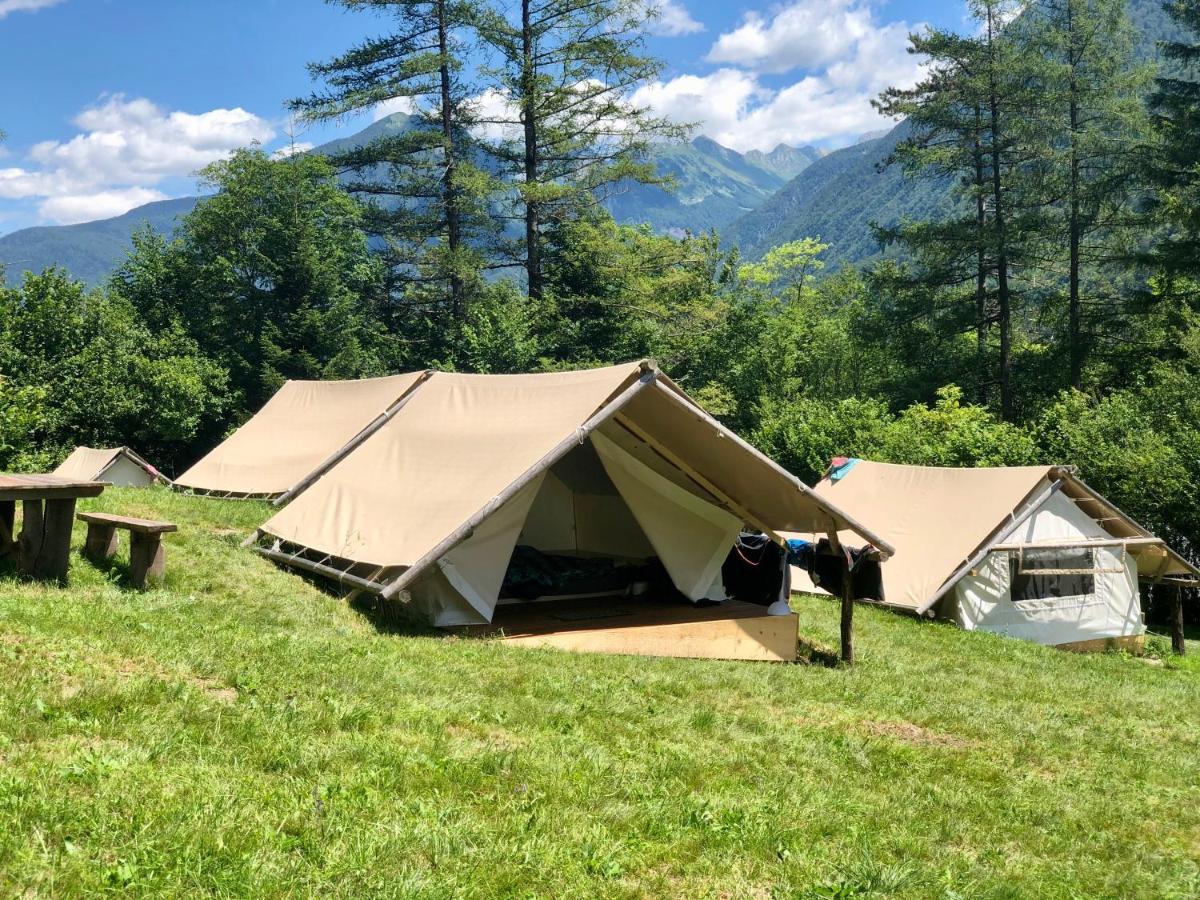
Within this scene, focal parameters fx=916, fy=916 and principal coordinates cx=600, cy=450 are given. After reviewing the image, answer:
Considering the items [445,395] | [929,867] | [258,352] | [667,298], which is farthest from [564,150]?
[929,867]

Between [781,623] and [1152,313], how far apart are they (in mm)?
23445

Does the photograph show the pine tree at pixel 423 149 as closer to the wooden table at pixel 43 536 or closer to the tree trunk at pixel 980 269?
the tree trunk at pixel 980 269

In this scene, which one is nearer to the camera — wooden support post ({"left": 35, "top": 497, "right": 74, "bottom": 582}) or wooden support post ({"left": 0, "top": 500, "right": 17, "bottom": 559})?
wooden support post ({"left": 35, "top": 497, "right": 74, "bottom": 582})

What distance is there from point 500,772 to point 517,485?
3.47 m

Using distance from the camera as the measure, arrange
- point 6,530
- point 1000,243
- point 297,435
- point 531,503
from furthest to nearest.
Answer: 1. point 1000,243
2. point 297,435
3. point 531,503
4. point 6,530

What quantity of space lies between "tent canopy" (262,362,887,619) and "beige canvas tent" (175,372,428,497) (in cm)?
263

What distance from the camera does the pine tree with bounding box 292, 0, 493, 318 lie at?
93.4ft

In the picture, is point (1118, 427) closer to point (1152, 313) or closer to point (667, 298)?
point (1152, 313)

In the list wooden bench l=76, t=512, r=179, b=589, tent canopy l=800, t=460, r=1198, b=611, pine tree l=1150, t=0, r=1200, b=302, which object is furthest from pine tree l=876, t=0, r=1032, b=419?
wooden bench l=76, t=512, r=179, b=589

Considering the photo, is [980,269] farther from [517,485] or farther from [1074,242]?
[517,485]

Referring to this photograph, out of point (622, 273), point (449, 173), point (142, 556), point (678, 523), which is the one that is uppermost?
point (449, 173)

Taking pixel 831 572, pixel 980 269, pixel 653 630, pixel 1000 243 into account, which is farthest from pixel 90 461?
pixel 980 269

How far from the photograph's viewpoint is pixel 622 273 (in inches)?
1169

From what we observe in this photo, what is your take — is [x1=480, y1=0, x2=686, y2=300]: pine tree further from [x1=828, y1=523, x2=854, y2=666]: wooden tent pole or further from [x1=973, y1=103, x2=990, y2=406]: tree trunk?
[x1=828, y1=523, x2=854, y2=666]: wooden tent pole
